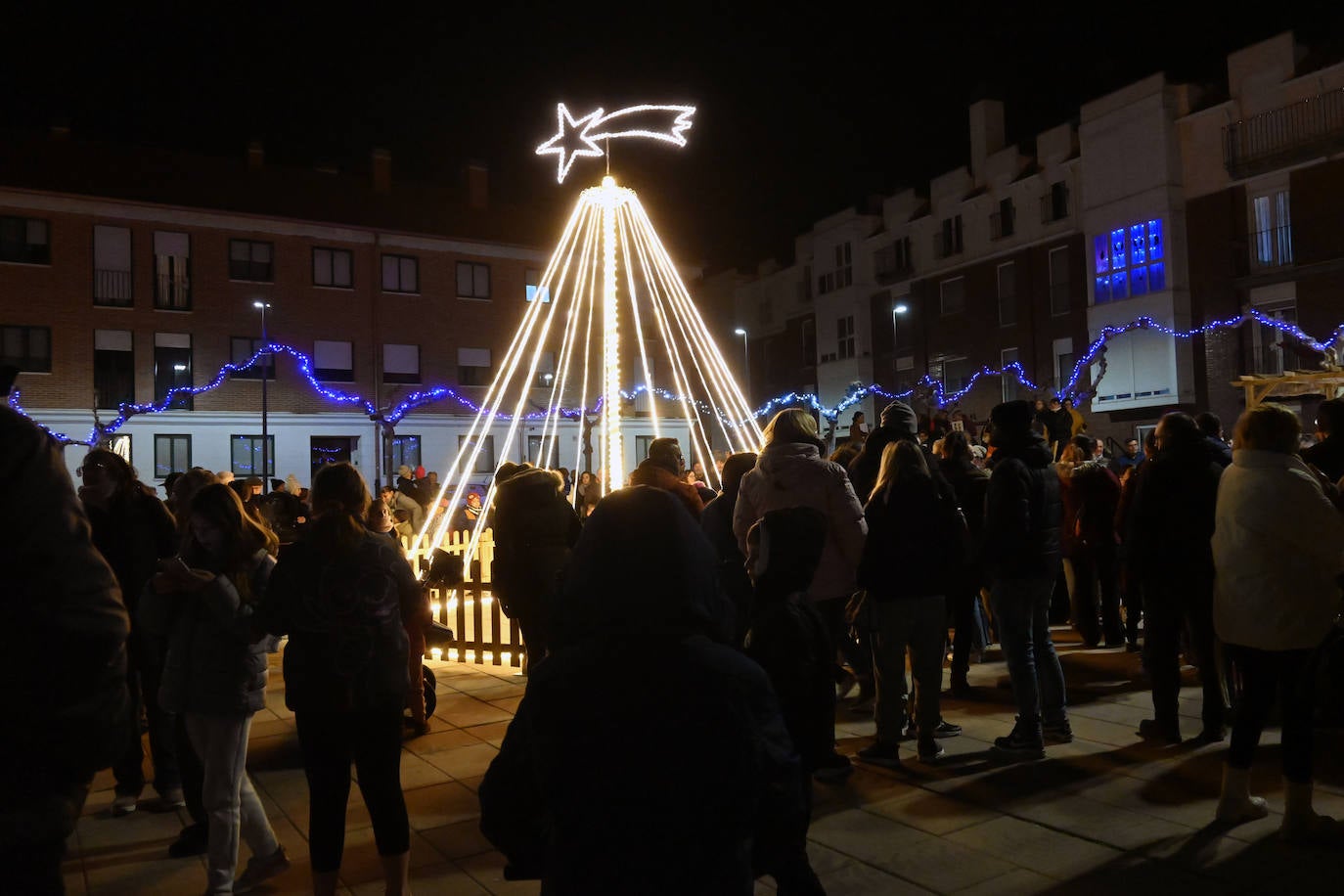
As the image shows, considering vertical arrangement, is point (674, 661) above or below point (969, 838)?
above

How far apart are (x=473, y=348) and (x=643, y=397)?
7340 millimetres

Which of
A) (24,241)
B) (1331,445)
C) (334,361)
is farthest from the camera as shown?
(334,361)

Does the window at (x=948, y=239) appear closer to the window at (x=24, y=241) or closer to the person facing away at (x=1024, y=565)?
the window at (x=24, y=241)

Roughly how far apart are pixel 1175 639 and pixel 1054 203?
2824cm

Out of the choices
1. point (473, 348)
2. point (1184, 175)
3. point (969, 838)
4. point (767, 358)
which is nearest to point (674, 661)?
point (969, 838)

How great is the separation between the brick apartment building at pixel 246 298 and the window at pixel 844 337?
471 inches

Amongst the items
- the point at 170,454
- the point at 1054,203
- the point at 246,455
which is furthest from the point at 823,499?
the point at 246,455

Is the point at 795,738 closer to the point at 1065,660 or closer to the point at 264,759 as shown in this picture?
the point at 264,759

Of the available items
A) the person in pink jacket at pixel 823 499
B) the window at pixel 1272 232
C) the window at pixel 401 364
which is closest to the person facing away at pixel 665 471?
the person in pink jacket at pixel 823 499

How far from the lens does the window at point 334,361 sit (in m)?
33.1

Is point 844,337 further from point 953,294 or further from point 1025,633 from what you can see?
point 1025,633

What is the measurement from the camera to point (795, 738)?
12.6ft

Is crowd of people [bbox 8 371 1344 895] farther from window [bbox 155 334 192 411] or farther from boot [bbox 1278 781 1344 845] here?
window [bbox 155 334 192 411]

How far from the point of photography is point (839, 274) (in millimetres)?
Result: 40406
